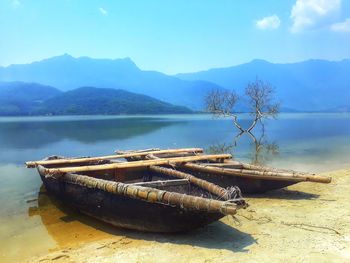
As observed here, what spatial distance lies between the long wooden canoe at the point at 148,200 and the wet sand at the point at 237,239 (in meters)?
0.36

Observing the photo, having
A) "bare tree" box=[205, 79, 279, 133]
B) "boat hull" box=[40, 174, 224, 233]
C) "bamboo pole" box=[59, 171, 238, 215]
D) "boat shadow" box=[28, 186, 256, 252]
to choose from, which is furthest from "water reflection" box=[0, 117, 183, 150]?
"bamboo pole" box=[59, 171, 238, 215]

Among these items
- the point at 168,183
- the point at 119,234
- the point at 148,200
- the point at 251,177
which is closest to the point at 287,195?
the point at 251,177

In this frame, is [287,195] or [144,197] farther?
[287,195]

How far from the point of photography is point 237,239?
8.10 metres

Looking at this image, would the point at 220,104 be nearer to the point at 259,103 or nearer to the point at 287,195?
the point at 259,103

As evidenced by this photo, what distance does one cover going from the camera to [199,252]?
24.3 feet

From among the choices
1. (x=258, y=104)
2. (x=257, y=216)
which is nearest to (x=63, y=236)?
(x=257, y=216)

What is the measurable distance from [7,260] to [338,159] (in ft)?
75.5

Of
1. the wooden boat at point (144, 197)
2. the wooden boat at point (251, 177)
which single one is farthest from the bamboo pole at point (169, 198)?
the wooden boat at point (251, 177)

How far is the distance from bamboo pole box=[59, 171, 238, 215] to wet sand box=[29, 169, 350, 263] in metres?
0.93

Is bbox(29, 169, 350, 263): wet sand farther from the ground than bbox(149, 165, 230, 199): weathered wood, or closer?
closer

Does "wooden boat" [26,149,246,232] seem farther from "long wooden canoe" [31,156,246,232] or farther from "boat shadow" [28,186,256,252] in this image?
"boat shadow" [28,186,256,252]

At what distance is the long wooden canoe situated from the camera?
759cm

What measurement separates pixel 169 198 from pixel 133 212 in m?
1.33
